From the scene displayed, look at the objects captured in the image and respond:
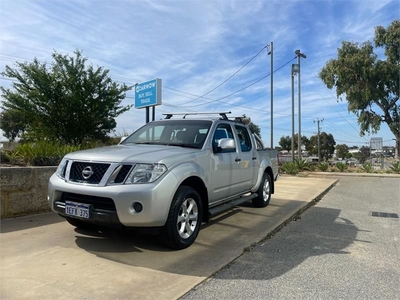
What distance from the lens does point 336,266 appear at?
4027 mm

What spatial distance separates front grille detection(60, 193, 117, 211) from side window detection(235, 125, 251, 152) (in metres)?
3.11

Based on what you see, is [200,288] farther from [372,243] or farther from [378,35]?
[378,35]

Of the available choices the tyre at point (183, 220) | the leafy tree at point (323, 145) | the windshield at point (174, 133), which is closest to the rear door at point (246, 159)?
the windshield at point (174, 133)

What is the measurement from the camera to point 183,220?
14.5ft

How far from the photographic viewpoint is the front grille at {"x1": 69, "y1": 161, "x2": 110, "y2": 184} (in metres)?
4.08

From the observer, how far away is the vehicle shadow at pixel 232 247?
3896mm

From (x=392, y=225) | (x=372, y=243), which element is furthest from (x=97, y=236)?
(x=392, y=225)

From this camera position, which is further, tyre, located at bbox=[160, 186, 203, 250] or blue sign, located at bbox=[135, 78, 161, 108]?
blue sign, located at bbox=[135, 78, 161, 108]

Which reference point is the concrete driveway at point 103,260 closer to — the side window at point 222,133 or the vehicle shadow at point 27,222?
the vehicle shadow at point 27,222

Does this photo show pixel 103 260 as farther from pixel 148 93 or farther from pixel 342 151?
pixel 342 151

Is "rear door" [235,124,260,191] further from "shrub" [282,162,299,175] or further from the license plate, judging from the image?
"shrub" [282,162,299,175]

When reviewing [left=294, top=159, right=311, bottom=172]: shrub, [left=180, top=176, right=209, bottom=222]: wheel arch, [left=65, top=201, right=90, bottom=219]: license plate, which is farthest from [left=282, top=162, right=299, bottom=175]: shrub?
[left=65, top=201, right=90, bottom=219]: license plate

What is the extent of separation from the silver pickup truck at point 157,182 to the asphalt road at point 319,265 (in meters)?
0.90

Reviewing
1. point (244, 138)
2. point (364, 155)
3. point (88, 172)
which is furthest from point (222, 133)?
point (364, 155)
